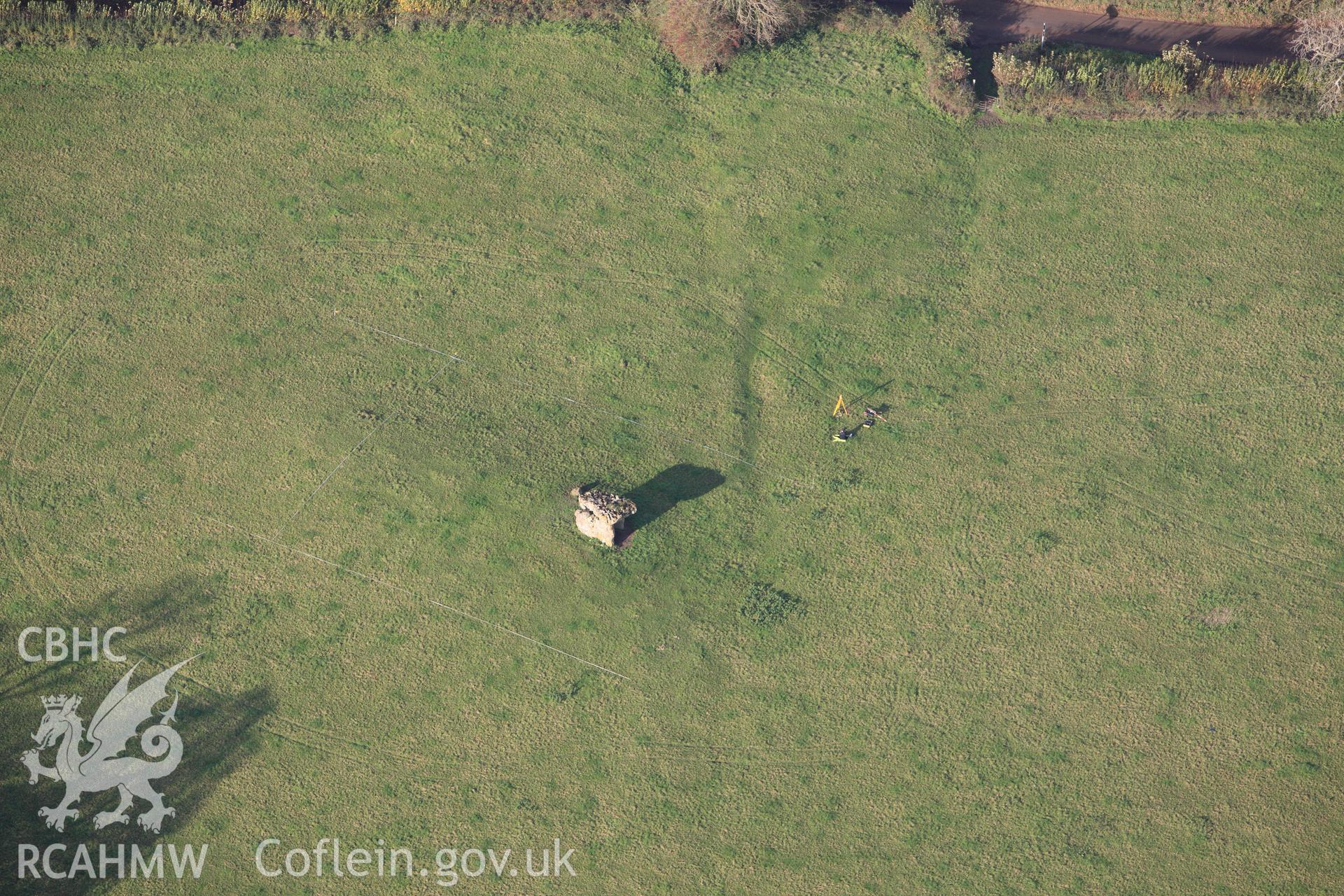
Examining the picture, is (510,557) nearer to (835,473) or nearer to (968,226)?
A: (835,473)

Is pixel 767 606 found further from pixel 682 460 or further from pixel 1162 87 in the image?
pixel 1162 87

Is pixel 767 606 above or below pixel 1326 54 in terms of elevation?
below

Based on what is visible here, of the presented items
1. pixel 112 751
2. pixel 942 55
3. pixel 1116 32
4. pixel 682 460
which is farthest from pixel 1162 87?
pixel 112 751

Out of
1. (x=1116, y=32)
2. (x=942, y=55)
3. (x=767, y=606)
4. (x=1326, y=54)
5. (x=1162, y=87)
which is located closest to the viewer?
(x=767, y=606)

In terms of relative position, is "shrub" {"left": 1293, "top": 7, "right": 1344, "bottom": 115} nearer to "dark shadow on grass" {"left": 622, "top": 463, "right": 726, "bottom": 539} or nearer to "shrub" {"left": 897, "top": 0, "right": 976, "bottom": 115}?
"shrub" {"left": 897, "top": 0, "right": 976, "bottom": 115}

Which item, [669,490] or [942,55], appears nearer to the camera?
[669,490]

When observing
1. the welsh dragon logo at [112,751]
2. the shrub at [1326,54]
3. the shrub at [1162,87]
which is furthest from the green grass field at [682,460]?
the shrub at [1162,87]

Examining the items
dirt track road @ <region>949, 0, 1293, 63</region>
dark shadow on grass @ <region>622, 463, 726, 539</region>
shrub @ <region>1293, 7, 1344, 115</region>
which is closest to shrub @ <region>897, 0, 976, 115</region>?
dirt track road @ <region>949, 0, 1293, 63</region>

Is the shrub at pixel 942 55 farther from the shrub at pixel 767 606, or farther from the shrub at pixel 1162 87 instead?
the shrub at pixel 767 606
